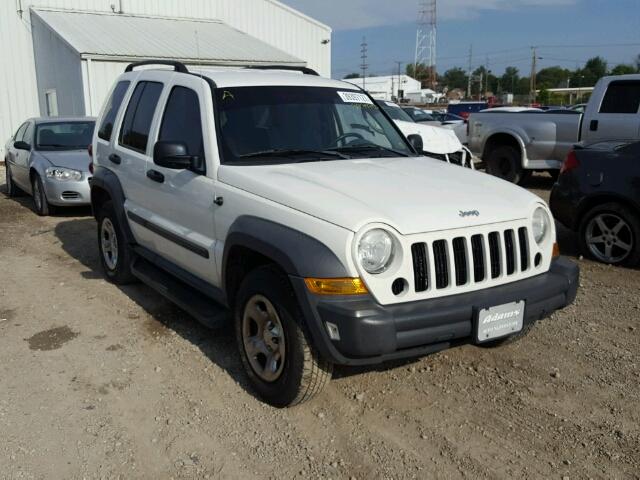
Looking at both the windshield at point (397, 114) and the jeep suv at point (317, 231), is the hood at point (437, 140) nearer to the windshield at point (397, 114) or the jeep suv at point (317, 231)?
the windshield at point (397, 114)

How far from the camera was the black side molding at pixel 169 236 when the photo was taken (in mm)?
4355

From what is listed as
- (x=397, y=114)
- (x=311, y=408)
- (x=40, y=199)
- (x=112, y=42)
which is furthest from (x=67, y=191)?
(x=112, y=42)

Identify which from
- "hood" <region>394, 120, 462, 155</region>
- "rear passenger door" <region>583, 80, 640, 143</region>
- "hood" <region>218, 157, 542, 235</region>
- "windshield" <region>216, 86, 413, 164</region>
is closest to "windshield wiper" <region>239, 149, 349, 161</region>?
"windshield" <region>216, 86, 413, 164</region>

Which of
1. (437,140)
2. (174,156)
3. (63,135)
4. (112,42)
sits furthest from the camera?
(112,42)

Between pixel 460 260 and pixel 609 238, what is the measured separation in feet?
Answer: 13.0

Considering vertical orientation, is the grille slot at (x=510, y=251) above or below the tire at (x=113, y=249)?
above

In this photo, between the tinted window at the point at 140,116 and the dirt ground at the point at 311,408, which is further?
the tinted window at the point at 140,116

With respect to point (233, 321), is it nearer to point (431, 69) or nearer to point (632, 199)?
point (632, 199)

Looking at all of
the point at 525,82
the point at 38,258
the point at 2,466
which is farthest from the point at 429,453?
the point at 525,82

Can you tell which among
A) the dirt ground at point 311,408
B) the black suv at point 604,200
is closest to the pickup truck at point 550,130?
the black suv at point 604,200

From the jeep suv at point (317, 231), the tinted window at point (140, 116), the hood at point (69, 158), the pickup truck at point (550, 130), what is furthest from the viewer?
the pickup truck at point (550, 130)

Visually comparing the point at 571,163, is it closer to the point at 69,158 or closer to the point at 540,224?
the point at 540,224

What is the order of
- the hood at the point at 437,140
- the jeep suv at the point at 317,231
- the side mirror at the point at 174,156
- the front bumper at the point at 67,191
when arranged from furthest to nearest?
1. the front bumper at the point at 67,191
2. the hood at the point at 437,140
3. the side mirror at the point at 174,156
4. the jeep suv at the point at 317,231

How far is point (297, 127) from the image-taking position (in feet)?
14.9
